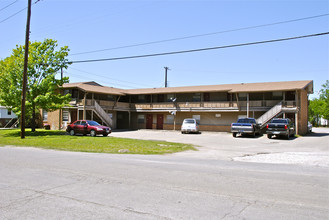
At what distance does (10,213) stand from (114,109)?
112 feet

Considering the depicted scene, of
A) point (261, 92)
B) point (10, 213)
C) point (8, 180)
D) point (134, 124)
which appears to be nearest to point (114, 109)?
point (134, 124)

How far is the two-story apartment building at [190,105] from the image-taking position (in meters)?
31.1

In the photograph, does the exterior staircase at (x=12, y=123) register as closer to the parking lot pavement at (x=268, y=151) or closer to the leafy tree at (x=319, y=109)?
the parking lot pavement at (x=268, y=151)

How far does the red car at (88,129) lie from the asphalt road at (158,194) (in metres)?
16.5

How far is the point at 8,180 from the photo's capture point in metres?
7.39

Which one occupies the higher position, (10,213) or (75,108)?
(75,108)

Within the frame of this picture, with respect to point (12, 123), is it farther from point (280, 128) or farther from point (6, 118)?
point (280, 128)

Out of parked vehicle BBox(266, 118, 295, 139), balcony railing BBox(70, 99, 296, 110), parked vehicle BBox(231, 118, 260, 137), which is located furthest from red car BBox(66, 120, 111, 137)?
parked vehicle BBox(266, 118, 295, 139)

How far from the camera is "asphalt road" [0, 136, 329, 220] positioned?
493cm

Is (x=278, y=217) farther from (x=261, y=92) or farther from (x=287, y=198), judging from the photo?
(x=261, y=92)

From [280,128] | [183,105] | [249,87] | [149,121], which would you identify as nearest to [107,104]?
[149,121]

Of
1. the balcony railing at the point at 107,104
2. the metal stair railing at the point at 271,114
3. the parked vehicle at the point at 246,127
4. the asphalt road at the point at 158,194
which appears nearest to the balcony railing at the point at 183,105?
the balcony railing at the point at 107,104

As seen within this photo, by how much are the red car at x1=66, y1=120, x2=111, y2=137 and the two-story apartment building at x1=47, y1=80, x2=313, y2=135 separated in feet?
20.0

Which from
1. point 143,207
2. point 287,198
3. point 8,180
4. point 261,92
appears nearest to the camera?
point 143,207
